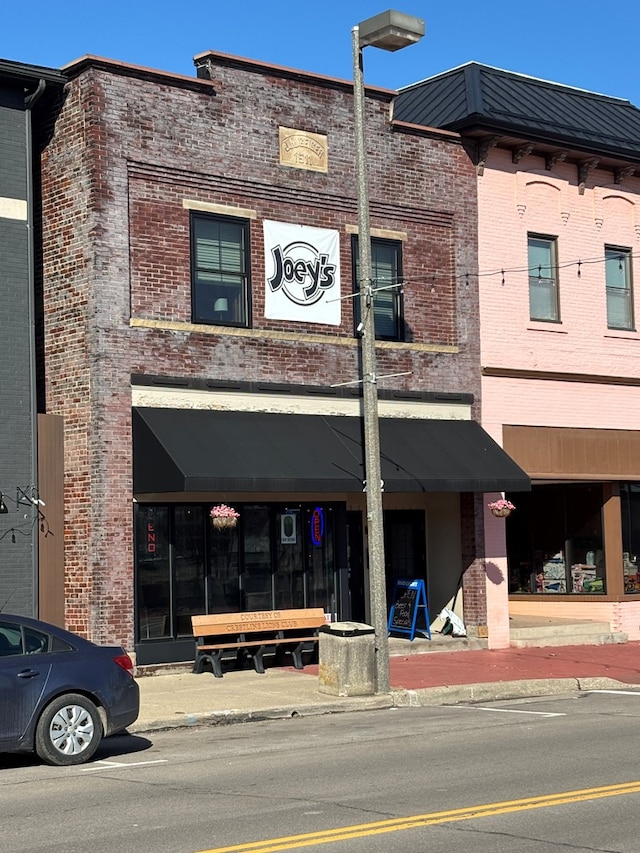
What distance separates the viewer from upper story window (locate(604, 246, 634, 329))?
81.7ft

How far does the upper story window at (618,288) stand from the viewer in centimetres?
2489

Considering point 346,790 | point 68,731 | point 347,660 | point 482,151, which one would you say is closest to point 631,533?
point 482,151

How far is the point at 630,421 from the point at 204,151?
33.6 feet

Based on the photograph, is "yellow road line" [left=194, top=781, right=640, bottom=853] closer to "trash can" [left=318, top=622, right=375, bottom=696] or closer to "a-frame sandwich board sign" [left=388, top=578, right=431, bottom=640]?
"trash can" [left=318, top=622, right=375, bottom=696]

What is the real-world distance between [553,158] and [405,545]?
760 centimetres

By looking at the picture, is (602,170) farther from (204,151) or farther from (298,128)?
(204,151)

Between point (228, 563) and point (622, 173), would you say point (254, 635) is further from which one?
point (622, 173)

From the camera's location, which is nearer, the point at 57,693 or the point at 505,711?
the point at 57,693

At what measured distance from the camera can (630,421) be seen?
24.9 m

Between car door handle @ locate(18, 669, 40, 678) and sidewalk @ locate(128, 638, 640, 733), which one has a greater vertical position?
car door handle @ locate(18, 669, 40, 678)

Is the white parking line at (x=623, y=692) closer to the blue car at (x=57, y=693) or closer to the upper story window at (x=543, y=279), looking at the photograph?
the blue car at (x=57, y=693)

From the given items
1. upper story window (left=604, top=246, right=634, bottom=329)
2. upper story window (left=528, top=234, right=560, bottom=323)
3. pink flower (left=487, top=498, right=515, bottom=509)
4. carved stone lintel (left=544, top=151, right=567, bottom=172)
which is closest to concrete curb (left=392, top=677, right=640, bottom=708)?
pink flower (left=487, top=498, right=515, bottom=509)

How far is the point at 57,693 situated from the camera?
1178cm

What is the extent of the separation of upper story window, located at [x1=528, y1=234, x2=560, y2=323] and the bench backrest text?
7691 millimetres
